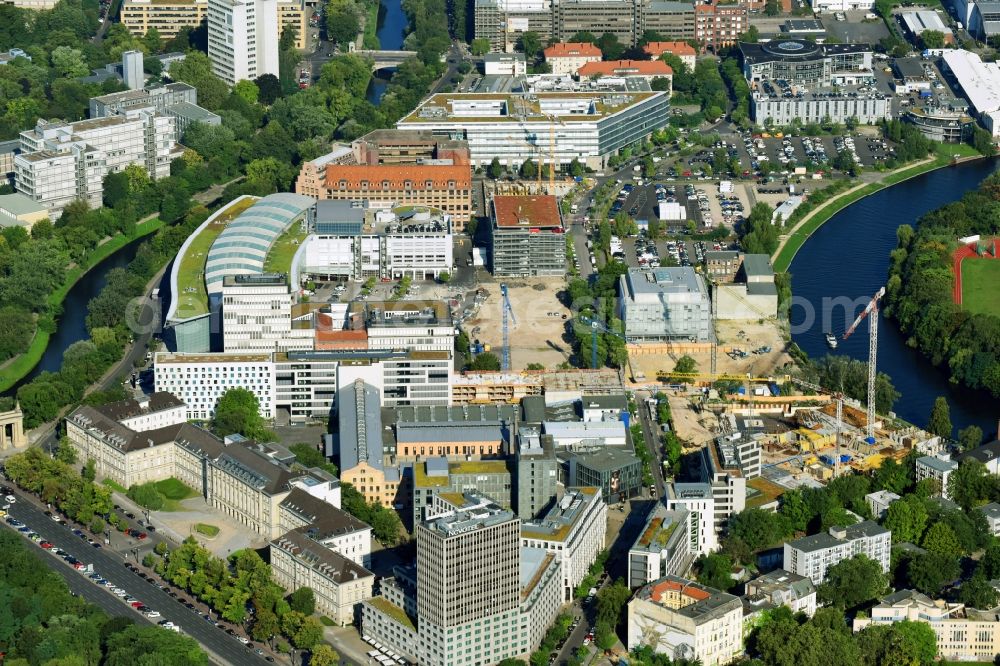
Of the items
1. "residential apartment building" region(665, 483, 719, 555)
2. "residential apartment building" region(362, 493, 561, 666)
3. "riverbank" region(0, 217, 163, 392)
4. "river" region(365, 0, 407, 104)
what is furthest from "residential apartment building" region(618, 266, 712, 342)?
"river" region(365, 0, 407, 104)

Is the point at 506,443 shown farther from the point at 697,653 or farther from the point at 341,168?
the point at 341,168

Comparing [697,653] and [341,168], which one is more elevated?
[341,168]

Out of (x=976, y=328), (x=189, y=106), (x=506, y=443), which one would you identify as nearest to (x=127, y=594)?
(x=506, y=443)

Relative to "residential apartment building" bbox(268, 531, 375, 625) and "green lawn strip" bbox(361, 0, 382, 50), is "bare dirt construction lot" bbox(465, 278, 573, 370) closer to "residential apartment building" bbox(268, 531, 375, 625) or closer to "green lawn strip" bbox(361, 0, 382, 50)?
"residential apartment building" bbox(268, 531, 375, 625)

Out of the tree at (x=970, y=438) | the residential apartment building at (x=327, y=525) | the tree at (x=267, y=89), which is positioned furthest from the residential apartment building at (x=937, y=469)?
the tree at (x=267, y=89)

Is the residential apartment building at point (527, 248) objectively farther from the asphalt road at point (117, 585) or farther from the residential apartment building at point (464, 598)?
the residential apartment building at point (464, 598)

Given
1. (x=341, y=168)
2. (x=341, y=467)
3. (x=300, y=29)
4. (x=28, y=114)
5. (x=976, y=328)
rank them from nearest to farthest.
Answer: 1. (x=341, y=467)
2. (x=976, y=328)
3. (x=341, y=168)
4. (x=28, y=114)
5. (x=300, y=29)
